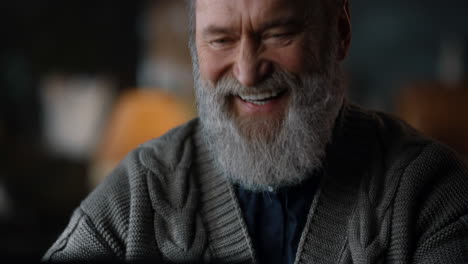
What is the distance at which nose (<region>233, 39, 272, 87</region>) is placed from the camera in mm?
1392

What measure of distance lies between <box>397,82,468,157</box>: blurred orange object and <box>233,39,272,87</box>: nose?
8.75 feet

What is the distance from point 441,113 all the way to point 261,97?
2888 millimetres

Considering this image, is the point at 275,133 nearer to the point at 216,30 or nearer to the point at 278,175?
the point at 278,175

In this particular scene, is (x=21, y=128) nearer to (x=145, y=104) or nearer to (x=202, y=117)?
(x=145, y=104)

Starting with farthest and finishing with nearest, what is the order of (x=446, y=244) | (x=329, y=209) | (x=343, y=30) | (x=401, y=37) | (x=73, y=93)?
(x=401, y=37) < (x=73, y=93) < (x=343, y=30) < (x=329, y=209) < (x=446, y=244)

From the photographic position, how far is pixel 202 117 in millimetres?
1582

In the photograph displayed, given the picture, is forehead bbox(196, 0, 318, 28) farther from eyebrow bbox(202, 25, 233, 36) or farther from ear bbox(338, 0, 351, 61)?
ear bbox(338, 0, 351, 61)

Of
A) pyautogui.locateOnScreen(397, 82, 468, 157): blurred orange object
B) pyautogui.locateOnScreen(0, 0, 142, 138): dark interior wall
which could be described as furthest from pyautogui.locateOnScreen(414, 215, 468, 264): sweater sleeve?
pyautogui.locateOnScreen(0, 0, 142, 138): dark interior wall

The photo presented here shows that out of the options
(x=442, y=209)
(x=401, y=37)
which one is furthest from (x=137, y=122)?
(x=401, y=37)

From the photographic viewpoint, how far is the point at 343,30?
1.60 metres

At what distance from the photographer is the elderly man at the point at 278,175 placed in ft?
4.58

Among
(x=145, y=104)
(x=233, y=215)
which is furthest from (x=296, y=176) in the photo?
(x=145, y=104)

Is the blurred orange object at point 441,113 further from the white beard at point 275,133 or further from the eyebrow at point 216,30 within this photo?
the eyebrow at point 216,30

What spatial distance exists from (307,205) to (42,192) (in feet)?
9.15
